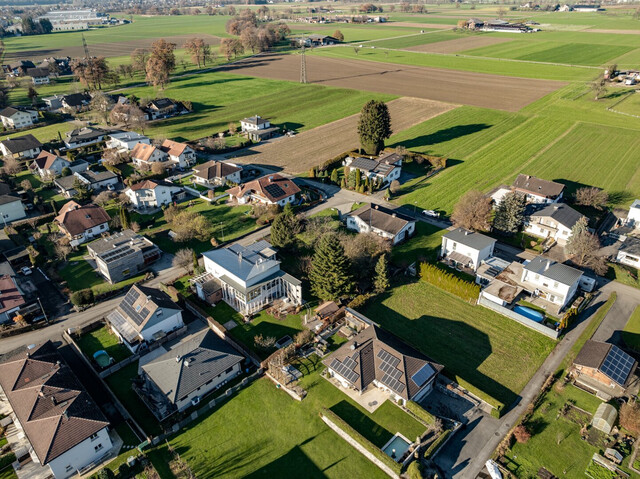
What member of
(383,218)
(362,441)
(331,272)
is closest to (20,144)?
(383,218)

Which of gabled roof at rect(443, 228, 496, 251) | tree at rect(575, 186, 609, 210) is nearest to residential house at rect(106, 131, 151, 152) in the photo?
gabled roof at rect(443, 228, 496, 251)

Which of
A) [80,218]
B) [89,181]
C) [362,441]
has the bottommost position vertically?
[362,441]

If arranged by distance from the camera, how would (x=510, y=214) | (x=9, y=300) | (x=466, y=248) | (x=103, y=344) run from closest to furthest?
(x=103, y=344), (x=9, y=300), (x=466, y=248), (x=510, y=214)

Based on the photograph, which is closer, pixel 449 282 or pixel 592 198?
pixel 449 282

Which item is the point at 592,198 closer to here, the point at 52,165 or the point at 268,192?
the point at 268,192

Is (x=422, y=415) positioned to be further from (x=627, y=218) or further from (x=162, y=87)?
(x=162, y=87)

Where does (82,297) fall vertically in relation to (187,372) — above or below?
above

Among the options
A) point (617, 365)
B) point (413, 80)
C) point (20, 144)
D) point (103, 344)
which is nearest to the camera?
point (617, 365)

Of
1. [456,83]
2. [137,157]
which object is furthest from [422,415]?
[456,83]
